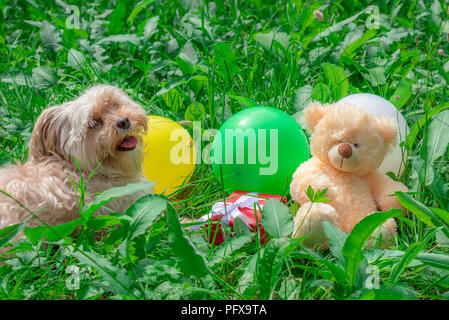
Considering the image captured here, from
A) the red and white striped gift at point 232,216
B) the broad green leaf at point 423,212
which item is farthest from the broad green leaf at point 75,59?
the broad green leaf at point 423,212

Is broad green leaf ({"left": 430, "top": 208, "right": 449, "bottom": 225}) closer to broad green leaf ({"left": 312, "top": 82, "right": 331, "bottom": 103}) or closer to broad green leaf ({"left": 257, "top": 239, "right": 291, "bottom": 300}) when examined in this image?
broad green leaf ({"left": 257, "top": 239, "right": 291, "bottom": 300})

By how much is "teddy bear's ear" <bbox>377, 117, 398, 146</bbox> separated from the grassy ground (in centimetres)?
17

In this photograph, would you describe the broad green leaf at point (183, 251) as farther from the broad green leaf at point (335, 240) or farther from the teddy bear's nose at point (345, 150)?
the teddy bear's nose at point (345, 150)

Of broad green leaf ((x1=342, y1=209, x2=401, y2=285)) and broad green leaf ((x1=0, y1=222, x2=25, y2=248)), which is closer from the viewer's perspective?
broad green leaf ((x1=342, y1=209, x2=401, y2=285))

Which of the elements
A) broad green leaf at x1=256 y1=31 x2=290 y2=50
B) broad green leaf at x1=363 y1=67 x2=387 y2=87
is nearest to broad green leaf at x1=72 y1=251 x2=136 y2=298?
broad green leaf at x1=363 y1=67 x2=387 y2=87

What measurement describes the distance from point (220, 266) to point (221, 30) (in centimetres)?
320

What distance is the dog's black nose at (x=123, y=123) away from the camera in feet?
8.32

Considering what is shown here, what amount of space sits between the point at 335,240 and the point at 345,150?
521mm

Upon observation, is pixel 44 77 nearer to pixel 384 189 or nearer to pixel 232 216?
pixel 232 216

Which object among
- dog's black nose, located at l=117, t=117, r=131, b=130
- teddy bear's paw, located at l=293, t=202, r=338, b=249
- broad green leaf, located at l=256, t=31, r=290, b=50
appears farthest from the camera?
broad green leaf, located at l=256, t=31, r=290, b=50

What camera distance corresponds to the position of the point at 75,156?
2523 millimetres

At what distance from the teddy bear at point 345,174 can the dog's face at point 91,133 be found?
850 mm

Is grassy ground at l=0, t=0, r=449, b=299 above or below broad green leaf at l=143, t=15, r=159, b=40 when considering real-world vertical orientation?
below

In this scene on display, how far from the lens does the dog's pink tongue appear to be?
2604 millimetres
